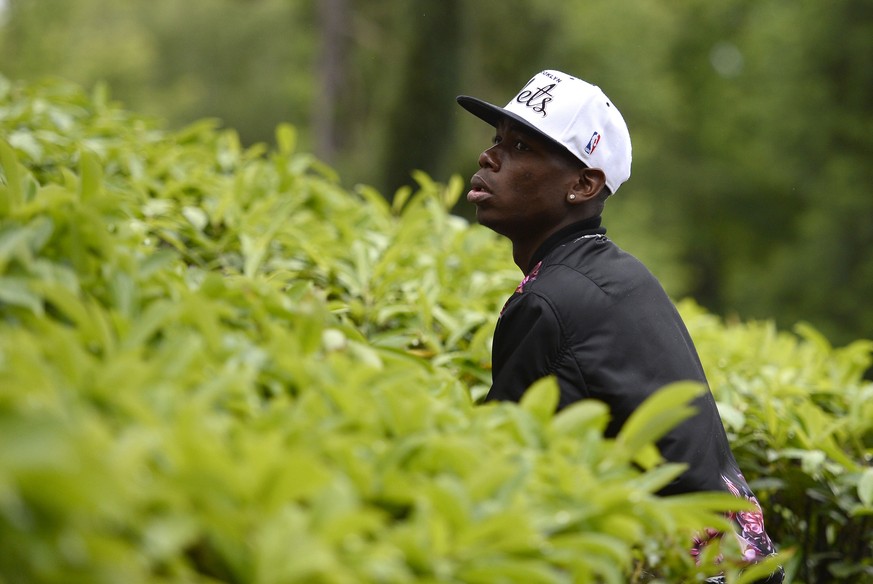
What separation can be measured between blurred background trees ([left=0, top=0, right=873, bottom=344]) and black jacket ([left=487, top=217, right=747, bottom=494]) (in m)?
15.3

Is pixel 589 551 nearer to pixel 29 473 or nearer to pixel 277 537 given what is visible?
pixel 277 537

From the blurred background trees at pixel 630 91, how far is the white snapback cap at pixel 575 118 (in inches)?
594

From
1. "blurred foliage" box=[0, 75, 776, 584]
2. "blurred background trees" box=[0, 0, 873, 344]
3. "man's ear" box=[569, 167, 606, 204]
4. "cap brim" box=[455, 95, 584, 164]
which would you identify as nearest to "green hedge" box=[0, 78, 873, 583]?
"blurred foliage" box=[0, 75, 776, 584]

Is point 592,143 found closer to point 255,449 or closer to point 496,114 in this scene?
point 496,114

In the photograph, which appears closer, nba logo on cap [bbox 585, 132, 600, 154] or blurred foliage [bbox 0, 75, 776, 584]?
blurred foliage [bbox 0, 75, 776, 584]

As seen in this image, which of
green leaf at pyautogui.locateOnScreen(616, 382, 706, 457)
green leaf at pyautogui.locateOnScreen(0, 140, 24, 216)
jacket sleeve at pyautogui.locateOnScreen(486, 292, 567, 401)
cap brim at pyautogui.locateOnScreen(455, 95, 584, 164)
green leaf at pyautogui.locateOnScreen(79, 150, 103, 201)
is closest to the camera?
green leaf at pyautogui.locateOnScreen(616, 382, 706, 457)

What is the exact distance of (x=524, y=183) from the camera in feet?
9.61

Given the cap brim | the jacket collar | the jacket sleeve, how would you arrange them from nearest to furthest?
the jacket sleeve, the cap brim, the jacket collar

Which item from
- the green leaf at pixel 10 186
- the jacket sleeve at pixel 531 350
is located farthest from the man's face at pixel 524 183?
the green leaf at pixel 10 186

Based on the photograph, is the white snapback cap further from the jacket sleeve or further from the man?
the jacket sleeve

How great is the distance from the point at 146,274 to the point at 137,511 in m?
0.77

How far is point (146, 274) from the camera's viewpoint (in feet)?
6.40

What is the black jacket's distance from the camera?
259 centimetres

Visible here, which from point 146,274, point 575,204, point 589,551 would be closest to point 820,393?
point 575,204
